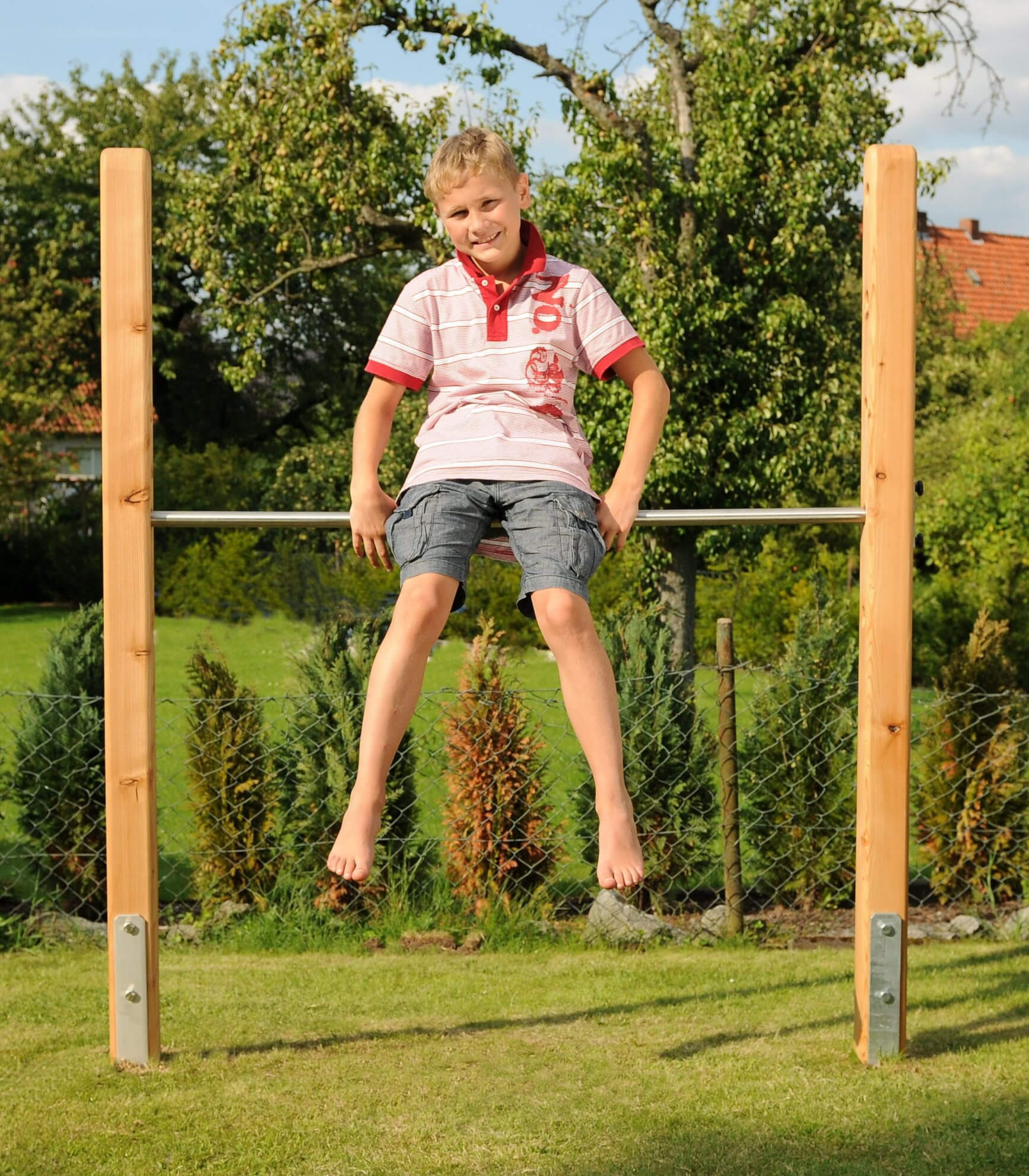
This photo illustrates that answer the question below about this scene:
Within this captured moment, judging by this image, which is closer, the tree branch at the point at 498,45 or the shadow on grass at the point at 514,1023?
the shadow on grass at the point at 514,1023

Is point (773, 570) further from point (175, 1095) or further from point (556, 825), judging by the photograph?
point (175, 1095)

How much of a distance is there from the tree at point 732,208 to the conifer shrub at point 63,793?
382 centimetres

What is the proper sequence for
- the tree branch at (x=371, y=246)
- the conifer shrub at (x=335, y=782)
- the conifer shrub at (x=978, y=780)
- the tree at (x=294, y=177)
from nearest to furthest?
the conifer shrub at (x=335, y=782), the conifer shrub at (x=978, y=780), the tree at (x=294, y=177), the tree branch at (x=371, y=246)

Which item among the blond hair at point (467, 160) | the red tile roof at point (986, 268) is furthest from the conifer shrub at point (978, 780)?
the red tile roof at point (986, 268)

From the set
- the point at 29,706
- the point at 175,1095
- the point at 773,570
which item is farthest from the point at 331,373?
the point at 175,1095

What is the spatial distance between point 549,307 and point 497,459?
39 centimetres

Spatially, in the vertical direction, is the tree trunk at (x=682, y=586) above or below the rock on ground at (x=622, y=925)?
above

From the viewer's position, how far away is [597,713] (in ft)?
8.32

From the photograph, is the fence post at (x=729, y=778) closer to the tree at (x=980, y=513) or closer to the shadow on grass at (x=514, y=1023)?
the shadow on grass at (x=514, y=1023)

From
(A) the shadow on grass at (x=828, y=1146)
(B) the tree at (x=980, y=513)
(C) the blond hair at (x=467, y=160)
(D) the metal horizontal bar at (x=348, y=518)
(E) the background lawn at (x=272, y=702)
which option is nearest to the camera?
(C) the blond hair at (x=467, y=160)

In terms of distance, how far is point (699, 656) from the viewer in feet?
37.1

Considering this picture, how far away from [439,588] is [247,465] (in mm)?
16588

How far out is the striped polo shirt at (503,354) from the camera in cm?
262

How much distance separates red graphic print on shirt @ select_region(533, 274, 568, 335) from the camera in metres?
2.73
